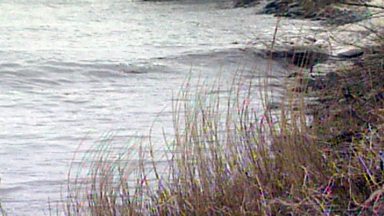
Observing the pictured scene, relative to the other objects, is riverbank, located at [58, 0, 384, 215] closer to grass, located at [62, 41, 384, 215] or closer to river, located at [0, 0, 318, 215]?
grass, located at [62, 41, 384, 215]

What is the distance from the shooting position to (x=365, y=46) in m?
10.2

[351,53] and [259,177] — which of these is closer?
Answer: [259,177]

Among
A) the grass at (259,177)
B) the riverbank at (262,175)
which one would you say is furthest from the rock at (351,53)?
the grass at (259,177)

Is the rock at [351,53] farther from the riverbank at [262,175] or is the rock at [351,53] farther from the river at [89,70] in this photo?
the riverbank at [262,175]

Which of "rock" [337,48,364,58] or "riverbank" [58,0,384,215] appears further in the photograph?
"rock" [337,48,364,58]

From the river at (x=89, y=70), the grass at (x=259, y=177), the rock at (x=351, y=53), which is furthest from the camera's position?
the rock at (x=351, y=53)

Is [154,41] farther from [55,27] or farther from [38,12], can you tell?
[38,12]

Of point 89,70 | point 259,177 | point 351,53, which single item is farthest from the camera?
point 89,70

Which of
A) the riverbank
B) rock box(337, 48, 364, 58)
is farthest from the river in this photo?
the riverbank

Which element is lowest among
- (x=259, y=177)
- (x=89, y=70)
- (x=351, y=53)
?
(x=89, y=70)

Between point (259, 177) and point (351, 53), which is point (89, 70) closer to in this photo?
point (351, 53)

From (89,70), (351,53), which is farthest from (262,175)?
(89,70)

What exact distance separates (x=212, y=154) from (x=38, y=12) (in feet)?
82.9

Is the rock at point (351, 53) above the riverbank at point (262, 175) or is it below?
below
